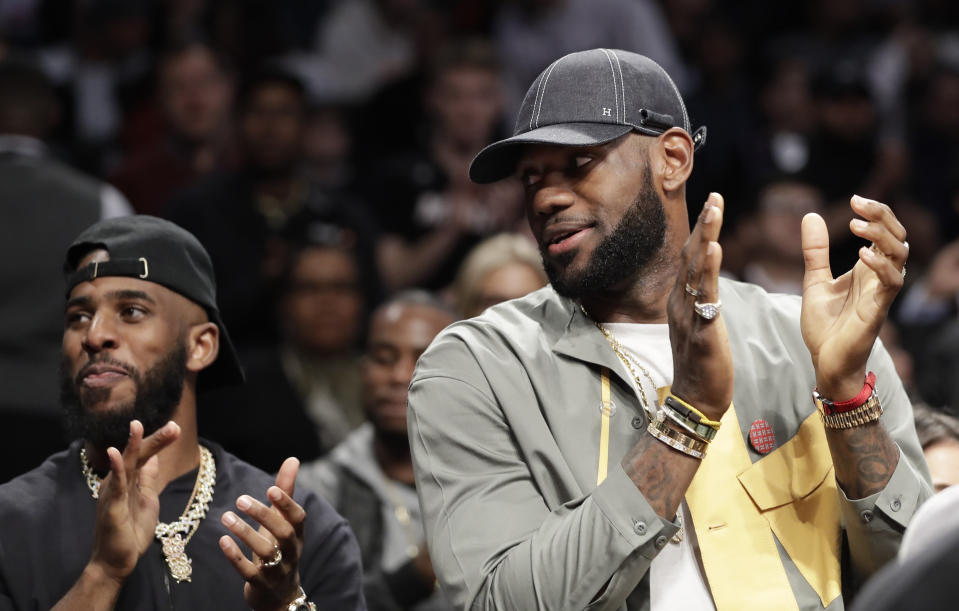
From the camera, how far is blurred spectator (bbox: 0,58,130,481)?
5191 mm

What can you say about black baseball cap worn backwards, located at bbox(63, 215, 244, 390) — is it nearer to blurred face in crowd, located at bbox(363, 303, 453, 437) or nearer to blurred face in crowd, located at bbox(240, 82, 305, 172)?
blurred face in crowd, located at bbox(363, 303, 453, 437)

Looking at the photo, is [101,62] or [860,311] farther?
A: [101,62]

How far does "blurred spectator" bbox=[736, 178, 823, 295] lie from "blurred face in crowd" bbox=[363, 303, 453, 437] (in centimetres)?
Answer: 211

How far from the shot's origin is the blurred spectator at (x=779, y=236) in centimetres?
712

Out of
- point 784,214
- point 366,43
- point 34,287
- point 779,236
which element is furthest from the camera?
point 366,43

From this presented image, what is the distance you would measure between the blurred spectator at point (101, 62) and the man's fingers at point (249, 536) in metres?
5.53

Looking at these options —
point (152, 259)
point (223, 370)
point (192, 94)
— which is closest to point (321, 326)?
point (192, 94)

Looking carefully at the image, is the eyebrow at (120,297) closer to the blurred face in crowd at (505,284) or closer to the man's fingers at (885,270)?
the man's fingers at (885,270)

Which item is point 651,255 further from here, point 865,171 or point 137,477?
point 865,171

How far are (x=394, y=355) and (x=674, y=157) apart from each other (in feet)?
8.02

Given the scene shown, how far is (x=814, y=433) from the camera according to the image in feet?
10.6

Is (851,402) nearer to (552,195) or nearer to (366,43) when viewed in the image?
(552,195)

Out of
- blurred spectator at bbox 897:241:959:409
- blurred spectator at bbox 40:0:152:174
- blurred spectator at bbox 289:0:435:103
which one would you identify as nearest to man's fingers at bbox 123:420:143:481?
blurred spectator at bbox 897:241:959:409

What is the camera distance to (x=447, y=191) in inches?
295
